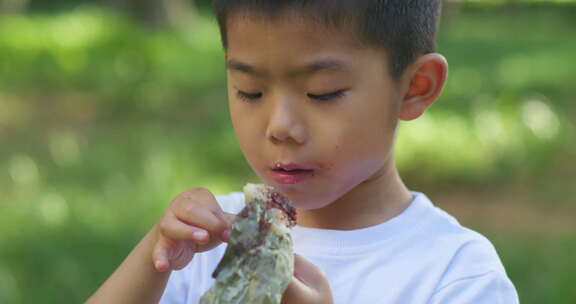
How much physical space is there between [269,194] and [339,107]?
0.26m

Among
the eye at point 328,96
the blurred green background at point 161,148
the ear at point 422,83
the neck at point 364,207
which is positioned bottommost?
the blurred green background at point 161,148

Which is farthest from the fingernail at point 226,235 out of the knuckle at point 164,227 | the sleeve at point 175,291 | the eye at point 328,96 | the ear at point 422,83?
the ear at point 422,83

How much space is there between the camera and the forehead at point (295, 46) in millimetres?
1936

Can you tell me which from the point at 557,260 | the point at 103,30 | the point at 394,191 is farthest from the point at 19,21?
the point at 394,191

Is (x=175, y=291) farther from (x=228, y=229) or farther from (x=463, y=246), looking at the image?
(x=463, y=246)

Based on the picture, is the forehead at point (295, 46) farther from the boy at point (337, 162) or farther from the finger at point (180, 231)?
the finger at point (180, 231)

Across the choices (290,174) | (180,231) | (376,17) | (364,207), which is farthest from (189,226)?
(376,17)

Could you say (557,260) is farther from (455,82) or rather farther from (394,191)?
(455,82)

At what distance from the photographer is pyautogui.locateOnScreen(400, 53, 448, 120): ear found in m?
2.20

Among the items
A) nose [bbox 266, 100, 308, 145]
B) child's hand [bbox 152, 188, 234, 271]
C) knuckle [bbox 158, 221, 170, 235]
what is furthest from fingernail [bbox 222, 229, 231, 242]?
nose [bbox 266, 100, 308, 145]

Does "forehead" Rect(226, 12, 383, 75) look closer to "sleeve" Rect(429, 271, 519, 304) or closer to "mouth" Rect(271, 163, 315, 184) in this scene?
"mouth" Rect(271, 163, 315, 184)

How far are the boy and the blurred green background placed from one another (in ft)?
6.26

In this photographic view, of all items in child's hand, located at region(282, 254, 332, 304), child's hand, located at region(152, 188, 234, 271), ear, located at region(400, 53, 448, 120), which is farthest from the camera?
ear, located at region(400, 53, 448, 120)

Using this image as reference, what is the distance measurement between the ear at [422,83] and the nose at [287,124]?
359 millimetres
